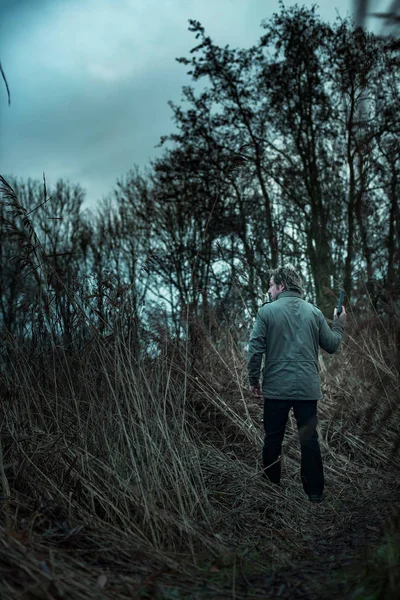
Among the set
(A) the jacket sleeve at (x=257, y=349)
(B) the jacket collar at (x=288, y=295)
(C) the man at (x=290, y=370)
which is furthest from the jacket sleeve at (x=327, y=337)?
(A) the jacket sleeve at (x=257, y=349)

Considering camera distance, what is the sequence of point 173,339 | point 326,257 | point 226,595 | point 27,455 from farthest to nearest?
point 326,257, point 173,339, point 27,455, point 226,595

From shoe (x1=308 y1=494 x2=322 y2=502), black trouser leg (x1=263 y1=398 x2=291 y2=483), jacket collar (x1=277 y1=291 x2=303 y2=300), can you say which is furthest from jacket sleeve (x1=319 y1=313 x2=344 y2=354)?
shoe (x1=308 y1=494 x2=322 y2=502)

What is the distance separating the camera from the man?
171 inches

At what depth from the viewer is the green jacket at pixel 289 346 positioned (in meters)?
4.41

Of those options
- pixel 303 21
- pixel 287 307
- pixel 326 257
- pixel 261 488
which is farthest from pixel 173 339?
pixel 303 21

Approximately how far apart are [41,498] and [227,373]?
10.2 feet

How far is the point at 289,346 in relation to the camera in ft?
14.7

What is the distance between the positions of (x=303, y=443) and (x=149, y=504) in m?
1.70

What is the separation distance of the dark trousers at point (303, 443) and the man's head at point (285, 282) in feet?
2.81

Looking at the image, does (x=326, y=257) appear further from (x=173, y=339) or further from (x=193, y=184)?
(x=173, y=339)

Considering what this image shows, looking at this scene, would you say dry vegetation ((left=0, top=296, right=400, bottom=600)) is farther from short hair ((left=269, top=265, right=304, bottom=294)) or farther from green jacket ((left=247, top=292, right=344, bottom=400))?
short hair ((left=269, top=265, right=304, bottom=294))

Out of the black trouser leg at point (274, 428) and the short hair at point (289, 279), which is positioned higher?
the short hair at point (289, 279)

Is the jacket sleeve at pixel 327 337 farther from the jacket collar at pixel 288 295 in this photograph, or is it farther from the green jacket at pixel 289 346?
the jacket collar at pixel 288 295

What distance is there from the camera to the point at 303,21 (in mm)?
13438
